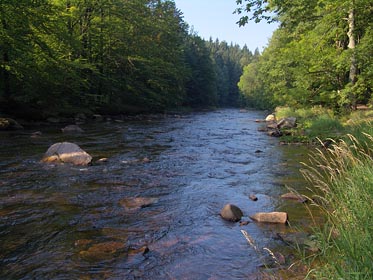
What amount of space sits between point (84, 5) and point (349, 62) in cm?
2045

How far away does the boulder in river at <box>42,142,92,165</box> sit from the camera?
33.5 ft

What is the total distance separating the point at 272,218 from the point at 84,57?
2576cm

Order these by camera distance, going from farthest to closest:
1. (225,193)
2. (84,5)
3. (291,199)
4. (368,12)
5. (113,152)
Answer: (84,5)
(368,12)
(113,152)
(225,193)
(291,199)

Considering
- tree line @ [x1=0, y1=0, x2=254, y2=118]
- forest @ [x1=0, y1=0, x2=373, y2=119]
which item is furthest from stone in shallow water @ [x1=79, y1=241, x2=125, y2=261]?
tree line @ [x1=0, y1=0, x2=254, y2=118]

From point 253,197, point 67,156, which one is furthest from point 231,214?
point 67,156

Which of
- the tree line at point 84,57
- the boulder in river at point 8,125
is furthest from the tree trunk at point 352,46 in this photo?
the boulder in river at point 8,125

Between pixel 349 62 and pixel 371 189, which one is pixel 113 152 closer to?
pixel 371 189

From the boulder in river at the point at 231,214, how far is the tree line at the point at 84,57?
50.1 feet

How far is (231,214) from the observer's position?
Answer: 623 cm

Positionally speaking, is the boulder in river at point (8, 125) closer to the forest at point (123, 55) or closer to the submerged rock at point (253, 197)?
the forest at point (123, 55)

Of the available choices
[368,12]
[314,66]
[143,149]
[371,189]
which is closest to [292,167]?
[143,149]

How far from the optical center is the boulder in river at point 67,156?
10.2 m

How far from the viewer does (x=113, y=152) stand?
40.8 feet

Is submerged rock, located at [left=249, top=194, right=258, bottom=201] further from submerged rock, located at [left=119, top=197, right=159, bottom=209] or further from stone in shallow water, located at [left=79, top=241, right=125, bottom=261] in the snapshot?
stone in shallow water, located at [left=79, top=241, right=125, bottom=261]
